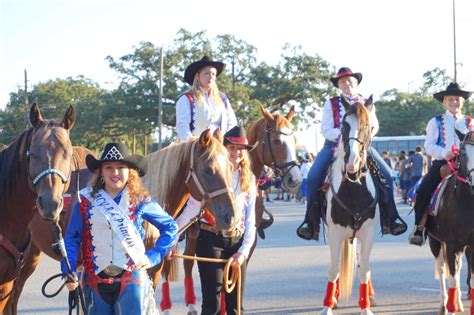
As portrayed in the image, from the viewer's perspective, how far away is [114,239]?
4.69 metres

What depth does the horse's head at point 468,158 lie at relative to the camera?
7941 mm

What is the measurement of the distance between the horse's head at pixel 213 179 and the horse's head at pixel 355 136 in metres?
2.42

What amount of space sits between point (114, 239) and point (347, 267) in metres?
4.64

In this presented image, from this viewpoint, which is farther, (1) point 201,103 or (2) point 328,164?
Answer: (2) point 328,164

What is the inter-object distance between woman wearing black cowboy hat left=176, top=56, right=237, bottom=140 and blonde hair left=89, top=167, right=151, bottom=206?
2.33 m

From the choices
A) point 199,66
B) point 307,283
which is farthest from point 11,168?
point 307,283

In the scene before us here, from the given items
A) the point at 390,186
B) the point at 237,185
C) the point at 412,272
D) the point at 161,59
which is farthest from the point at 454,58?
the point at 237,185

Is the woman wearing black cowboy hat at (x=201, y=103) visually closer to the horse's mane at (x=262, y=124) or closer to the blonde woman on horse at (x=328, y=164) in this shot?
the blonde woman on horse at (x=328, y=164)

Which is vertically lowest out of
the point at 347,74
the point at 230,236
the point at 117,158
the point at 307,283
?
the point at 307,283

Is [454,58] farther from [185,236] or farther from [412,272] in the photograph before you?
[185,236]

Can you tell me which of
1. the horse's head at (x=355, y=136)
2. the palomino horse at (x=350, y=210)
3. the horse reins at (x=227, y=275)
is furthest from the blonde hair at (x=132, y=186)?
the palomino horse at (x=350, y=210)

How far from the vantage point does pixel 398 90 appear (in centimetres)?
7788

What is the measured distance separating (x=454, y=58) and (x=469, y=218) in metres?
33.0

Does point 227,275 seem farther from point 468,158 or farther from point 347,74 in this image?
point 347,74
